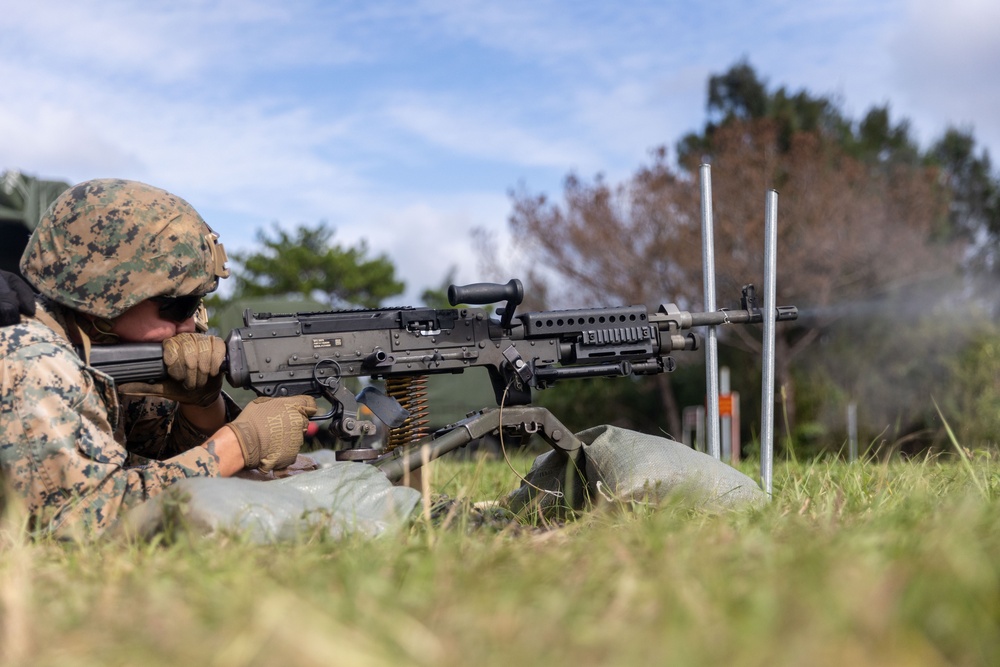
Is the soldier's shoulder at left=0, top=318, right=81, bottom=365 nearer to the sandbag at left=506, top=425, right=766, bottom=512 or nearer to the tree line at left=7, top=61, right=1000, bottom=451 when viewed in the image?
the sandbag at left=506, top=425, right=766, bottom=512

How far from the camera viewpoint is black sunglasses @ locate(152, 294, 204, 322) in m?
4.05

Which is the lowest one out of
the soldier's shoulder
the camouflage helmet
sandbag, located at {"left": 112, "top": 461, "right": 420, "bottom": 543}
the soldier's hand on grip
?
sandbag, located at {"left": 112, "top": 461, "right": 420, "bottom": 543}

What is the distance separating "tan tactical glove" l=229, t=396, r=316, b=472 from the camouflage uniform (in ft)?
0.53

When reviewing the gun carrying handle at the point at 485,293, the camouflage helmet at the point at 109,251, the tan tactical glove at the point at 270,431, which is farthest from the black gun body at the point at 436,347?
the camouflage helmet at the point at 109,251

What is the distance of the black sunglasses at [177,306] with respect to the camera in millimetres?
4047

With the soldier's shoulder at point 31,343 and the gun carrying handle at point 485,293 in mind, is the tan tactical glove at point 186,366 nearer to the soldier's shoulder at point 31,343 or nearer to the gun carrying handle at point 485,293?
the soldier's shoulder at point 31,343

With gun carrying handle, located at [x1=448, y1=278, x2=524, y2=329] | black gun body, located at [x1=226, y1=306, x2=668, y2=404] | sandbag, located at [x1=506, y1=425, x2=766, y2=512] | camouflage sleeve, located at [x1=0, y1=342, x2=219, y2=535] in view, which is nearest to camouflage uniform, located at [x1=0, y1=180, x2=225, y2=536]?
camouflage sleeve, located at [x1=0, y1=342, x2=219, y2=535]

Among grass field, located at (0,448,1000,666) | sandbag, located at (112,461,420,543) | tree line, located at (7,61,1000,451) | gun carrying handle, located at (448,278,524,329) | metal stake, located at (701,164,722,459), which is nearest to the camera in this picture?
grass field, located at (0,448,1000,666)

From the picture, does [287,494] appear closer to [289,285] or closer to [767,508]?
[767,508]

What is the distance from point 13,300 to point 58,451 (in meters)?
0.62

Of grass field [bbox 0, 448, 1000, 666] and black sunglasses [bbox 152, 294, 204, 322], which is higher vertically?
black sunglasses [bbox 152, 294, 204, 322]

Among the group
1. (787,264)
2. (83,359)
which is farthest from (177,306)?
(787,264)

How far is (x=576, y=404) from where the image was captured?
24.4m

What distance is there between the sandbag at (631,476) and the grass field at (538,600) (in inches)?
39.9
